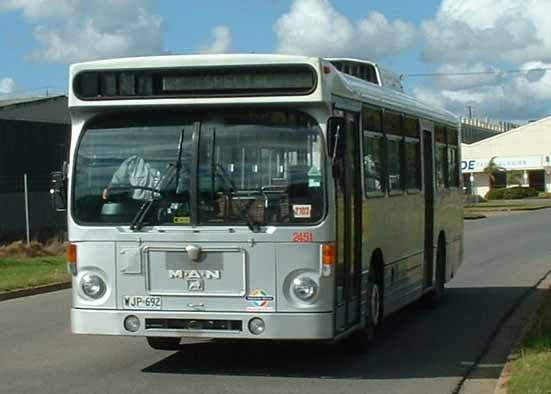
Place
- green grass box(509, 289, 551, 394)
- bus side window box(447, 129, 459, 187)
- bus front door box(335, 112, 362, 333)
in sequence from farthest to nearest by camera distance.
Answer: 1. bus side window box(447, 129, 459, 187)
2. bus front door box(335, 112, 362, 333)
3. green grass box(509, 289, 551, 394)

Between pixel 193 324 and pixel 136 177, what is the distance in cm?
149

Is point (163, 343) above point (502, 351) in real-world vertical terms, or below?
above

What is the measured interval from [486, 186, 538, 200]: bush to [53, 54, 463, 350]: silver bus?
8469 centimetres

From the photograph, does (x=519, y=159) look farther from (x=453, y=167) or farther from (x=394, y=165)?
(x=394, y=165)

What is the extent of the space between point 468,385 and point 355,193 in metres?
2.24

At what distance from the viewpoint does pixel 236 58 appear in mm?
10133

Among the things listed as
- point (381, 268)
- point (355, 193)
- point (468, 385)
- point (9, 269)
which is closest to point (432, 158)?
point (381, 268)

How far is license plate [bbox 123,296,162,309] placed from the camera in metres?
10.2

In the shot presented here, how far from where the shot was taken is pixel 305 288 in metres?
9.97

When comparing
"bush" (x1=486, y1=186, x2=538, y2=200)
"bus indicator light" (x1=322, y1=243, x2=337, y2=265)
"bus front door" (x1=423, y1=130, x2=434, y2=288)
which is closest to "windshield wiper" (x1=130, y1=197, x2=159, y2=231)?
"bus indicator light" (x1=322, y1=243, x2=337, y2=265)

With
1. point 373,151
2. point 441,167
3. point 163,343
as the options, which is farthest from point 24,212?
point 373,151

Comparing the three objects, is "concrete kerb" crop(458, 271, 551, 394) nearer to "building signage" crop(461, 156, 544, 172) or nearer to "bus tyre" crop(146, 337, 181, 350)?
"bus tyre" crop(146, 337, 181, 350)

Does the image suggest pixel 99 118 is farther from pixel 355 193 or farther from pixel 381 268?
pixel 381 268

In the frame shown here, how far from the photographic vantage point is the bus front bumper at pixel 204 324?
9.94 m
